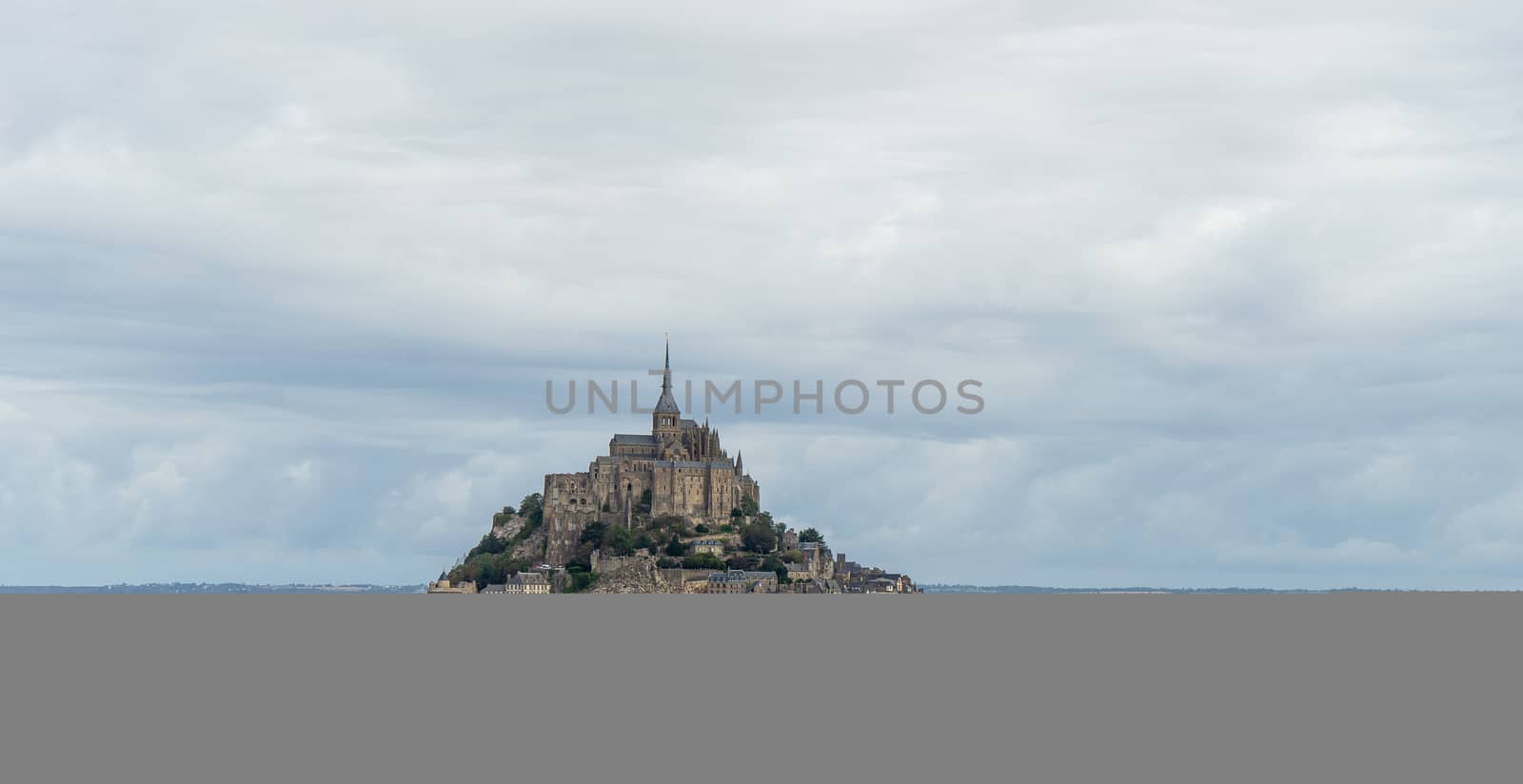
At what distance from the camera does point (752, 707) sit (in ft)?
198

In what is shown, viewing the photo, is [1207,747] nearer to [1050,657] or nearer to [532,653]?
[1050,657]

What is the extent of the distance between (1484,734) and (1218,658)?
1437 inches

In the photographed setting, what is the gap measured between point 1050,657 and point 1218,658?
29.6ft

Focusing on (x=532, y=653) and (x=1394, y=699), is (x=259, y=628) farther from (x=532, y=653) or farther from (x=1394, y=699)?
(x=1394, y=699)

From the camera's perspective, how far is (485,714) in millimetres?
57812

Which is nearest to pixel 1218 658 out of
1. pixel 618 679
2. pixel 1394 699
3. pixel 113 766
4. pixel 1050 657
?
pixel 1050 657

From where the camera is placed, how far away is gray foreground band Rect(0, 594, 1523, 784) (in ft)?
151

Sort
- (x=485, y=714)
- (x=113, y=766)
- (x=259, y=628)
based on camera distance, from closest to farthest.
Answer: (x=113, y=766) → (x=485, y=714) → (x=259, y=628)

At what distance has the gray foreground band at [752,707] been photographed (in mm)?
46125

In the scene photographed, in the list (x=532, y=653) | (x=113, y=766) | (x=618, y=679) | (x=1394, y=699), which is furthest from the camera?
→ (x=532, y=653)

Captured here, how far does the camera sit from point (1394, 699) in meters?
62.9

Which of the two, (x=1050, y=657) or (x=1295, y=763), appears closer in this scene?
(x=1295, y=763)

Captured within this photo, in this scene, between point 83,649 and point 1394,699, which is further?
point 83,649

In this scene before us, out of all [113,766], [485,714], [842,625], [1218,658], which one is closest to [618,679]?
[485,714]
